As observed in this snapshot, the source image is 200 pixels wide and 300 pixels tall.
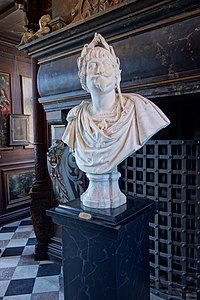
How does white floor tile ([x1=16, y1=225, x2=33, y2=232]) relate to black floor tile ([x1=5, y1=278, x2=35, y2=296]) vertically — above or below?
below

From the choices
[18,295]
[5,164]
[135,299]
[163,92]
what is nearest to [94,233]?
[135,299]

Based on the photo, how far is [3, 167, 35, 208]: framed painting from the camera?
11.5 feet

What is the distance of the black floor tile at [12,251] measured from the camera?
250 cm

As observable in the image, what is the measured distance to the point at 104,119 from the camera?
1132mm

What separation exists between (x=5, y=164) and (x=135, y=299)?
9.05ft

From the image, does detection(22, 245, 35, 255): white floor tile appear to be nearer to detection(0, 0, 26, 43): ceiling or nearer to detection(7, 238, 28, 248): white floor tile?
detection(7, 238, 28, 248): white floor tile

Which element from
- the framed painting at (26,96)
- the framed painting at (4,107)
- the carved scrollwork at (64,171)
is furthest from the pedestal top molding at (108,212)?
the framed painting at (26,96)

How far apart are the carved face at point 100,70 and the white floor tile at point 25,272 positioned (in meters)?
1.79

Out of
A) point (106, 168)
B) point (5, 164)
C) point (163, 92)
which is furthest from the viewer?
point (5, 164)

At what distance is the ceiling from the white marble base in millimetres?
2180

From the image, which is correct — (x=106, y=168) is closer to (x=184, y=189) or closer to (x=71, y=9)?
(x=184, y=189)

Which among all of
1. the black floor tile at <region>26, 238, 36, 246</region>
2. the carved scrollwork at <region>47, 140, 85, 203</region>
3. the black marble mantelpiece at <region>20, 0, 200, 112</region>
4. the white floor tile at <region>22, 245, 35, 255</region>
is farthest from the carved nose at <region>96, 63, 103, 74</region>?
the black floor tile at <region>26, 238, 36, 246</region>

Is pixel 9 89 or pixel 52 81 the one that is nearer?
pixel 52 81

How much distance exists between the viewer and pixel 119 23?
→ 4.65ft
